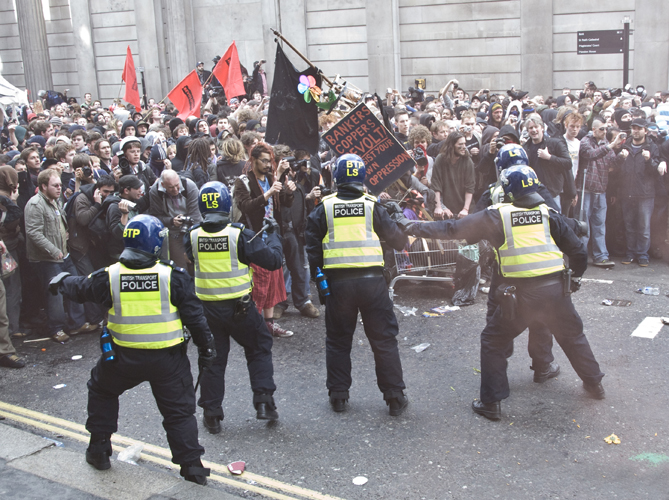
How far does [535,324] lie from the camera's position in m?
5.42

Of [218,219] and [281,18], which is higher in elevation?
[281,18]

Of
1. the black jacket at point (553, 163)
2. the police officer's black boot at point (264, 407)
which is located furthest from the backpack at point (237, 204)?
the black jacket at point (553, 163)

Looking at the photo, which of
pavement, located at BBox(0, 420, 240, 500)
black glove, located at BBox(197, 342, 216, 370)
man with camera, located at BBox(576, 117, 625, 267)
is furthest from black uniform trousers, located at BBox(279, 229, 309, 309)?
man with camera, located at BBox(576, 117, 625, 267)

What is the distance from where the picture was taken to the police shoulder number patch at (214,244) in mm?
5164

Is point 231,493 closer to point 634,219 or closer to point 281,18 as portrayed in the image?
point 634,219

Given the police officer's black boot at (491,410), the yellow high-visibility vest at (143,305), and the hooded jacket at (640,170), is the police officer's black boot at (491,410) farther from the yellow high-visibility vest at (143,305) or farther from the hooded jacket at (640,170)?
the hooded jacket at (640,170)

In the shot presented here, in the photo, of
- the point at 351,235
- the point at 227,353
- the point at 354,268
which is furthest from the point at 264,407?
the point at 351,235

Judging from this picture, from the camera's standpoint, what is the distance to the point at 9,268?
23.3ft

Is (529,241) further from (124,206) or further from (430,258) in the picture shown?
(124,206)

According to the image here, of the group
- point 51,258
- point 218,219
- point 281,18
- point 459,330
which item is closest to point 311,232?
point 218,219

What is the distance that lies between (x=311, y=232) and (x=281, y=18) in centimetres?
2236

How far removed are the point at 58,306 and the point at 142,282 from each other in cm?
382

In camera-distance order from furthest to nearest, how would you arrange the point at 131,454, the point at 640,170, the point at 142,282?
the point at 640,170 < the point at 131,454 < the point at 142,282

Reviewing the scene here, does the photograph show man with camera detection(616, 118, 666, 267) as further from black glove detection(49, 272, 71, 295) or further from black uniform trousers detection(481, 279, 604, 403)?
black glove detection(49, 272, 71, 295)
